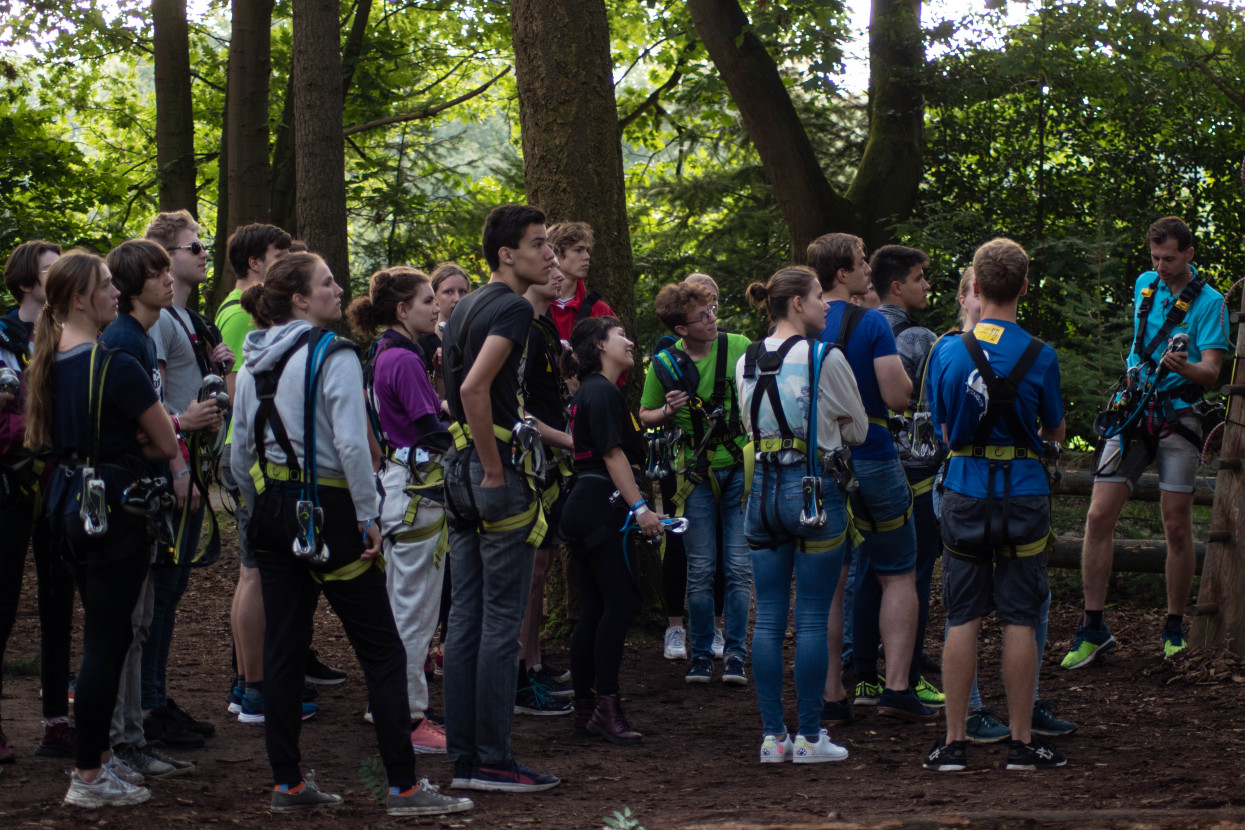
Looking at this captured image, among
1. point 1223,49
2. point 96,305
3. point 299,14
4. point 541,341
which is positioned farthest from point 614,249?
point 1223,49

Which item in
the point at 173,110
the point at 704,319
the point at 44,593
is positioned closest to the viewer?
the point at 44,593

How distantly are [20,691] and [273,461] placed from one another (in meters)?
3.33

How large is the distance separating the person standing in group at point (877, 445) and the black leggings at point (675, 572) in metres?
1.29

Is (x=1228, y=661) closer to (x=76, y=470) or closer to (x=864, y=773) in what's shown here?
(x=864, y=773)

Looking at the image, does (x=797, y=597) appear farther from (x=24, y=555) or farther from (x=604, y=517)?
(x=24, y=555)

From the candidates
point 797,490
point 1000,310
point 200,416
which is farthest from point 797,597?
point 200,416

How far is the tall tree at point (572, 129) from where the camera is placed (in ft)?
24.5

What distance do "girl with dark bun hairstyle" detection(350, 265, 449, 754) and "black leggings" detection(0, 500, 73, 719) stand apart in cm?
137

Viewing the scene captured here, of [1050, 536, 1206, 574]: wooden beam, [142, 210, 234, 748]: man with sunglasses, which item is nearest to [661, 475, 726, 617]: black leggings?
[142, 210, 234, 748]: man with sunglasses

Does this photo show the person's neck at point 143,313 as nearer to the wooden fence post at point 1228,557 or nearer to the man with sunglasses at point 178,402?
the man with sunglasses at point 178,402

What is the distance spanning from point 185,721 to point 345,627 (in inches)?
65.1

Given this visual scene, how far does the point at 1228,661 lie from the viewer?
6.40 metres

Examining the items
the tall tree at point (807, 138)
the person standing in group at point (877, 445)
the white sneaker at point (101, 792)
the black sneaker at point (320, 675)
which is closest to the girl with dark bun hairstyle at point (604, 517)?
the person standing in group at point (877, 445)

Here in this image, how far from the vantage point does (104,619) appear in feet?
14.3
